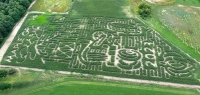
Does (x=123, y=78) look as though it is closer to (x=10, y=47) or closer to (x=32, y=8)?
(x=10, y=47)

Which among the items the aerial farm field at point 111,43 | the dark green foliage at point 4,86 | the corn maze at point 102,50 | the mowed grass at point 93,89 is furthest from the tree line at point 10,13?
the mowed grass at point 93,89

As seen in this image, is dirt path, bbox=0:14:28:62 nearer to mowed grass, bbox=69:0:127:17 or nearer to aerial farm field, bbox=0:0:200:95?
aerial farm field, bbox=0:0:200:95

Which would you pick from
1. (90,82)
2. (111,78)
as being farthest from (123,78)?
(90,82)

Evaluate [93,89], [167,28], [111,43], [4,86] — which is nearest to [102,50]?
[111,43]

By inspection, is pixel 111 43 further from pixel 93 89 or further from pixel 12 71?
pixel 12 71

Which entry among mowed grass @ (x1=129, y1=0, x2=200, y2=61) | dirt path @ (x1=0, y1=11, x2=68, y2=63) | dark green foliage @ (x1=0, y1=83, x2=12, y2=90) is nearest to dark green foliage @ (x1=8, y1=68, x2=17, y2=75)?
dark green foliage @ (x1=0, y1=83, x2=12, y2=90)
